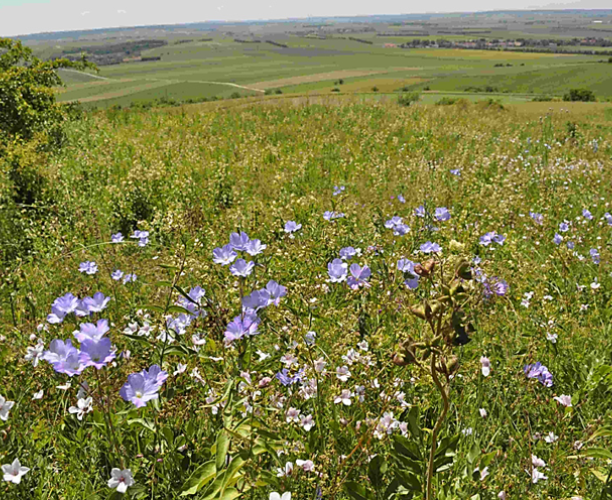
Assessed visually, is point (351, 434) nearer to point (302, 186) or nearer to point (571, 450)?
point (571, 450)

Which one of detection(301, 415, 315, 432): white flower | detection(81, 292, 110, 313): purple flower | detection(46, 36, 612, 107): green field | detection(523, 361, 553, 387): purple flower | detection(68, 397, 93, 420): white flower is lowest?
detection(523, 361, 553, 387): purple flower

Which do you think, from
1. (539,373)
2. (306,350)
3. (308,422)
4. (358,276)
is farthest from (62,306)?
(539,373)

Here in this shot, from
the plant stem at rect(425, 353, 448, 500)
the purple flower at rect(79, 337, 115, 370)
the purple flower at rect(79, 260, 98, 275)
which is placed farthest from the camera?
the purple flower at rect(79, 260, 98, 275)

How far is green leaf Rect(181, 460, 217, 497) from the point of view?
1.43 m

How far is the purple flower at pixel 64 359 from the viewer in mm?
1446

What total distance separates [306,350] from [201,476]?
55 centimetres

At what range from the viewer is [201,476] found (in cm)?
149

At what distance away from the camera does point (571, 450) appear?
1.95m

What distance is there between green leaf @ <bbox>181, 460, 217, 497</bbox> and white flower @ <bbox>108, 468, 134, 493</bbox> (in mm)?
186

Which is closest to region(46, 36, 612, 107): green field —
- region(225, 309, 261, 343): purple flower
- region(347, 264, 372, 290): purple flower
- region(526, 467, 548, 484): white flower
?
region(347, 264, 372, 290): purple flower

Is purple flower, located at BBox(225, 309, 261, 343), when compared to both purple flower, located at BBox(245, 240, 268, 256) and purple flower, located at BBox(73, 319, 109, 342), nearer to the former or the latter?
purple flower, located at BBox(73, 319, 109, 342)

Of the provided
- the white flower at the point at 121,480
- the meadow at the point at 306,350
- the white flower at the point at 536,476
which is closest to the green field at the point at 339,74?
the meadow at the point at 306,350

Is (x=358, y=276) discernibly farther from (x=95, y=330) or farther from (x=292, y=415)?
(x=95, y=330)

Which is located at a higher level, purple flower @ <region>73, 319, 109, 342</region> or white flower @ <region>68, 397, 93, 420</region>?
purple flower @ <region>73, 319, 109, 342</region>
